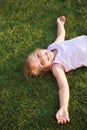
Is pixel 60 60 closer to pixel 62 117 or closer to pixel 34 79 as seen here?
pixel 34 79

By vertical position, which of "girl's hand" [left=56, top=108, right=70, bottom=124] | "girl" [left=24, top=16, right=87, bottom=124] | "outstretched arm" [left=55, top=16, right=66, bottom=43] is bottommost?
"girl's hand" [left=56, top=108, right=70, bottom=124]

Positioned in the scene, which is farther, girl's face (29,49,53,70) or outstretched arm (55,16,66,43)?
outstretched arm (55,16,66,43)

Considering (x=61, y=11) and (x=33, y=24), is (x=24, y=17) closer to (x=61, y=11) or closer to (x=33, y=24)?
(x=33, y=24)

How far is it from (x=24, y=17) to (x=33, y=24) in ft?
0.56

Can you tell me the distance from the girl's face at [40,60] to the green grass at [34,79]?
5.3 inches

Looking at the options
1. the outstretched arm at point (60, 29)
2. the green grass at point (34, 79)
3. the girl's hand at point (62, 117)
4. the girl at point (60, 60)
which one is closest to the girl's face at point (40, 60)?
the girl at point (60, 60)

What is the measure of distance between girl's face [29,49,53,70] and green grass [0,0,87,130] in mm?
134

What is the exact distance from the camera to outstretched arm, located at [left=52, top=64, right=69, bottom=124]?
3203 mm

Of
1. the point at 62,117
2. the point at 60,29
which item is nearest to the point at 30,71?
the point at 62,117

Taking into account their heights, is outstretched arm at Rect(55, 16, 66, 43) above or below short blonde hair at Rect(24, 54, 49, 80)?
above

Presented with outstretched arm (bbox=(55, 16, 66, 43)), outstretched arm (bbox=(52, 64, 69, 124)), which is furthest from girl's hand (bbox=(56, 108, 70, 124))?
outstretched arm (bbox=(55, 16, 66, 43))

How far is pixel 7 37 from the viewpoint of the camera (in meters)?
4.04

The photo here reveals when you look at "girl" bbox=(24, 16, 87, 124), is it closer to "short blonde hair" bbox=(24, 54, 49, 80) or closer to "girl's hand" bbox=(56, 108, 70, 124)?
"short blonde hair" bbox=(24, 54, 49, 80)

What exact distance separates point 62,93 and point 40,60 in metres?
0.41
